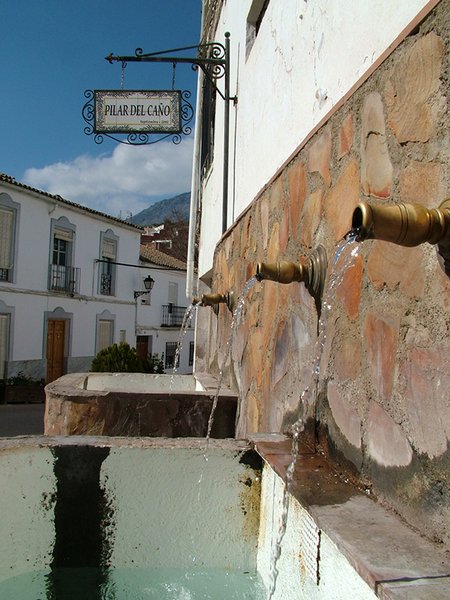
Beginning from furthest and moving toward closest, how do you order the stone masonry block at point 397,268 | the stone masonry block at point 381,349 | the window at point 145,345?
1. the window at point 145,345
2. the stone masonry block at point 381,349
3. the stone masonry block at point 397,268

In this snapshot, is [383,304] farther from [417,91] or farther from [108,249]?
[108,249]

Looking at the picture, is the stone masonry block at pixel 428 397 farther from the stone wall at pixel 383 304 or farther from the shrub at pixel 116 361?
the shrub at pixel 116 361

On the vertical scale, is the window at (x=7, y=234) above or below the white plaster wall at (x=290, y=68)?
above

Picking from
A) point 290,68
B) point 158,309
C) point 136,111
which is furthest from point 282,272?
point 158,309

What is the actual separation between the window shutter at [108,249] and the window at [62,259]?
1.65 metres

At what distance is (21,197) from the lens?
17219mm

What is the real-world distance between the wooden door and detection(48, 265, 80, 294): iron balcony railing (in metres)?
1.14

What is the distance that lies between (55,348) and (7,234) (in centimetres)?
444

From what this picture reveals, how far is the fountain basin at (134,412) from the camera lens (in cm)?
335

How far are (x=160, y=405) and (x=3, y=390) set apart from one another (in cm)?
1468

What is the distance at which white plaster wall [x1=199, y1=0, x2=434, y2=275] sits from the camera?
6.54 feet

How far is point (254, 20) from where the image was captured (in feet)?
15.5

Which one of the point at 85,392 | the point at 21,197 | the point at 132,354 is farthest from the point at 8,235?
the point at 85,392

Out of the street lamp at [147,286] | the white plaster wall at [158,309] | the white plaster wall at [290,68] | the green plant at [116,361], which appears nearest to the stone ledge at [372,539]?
the white plaster wall at [290,68]
